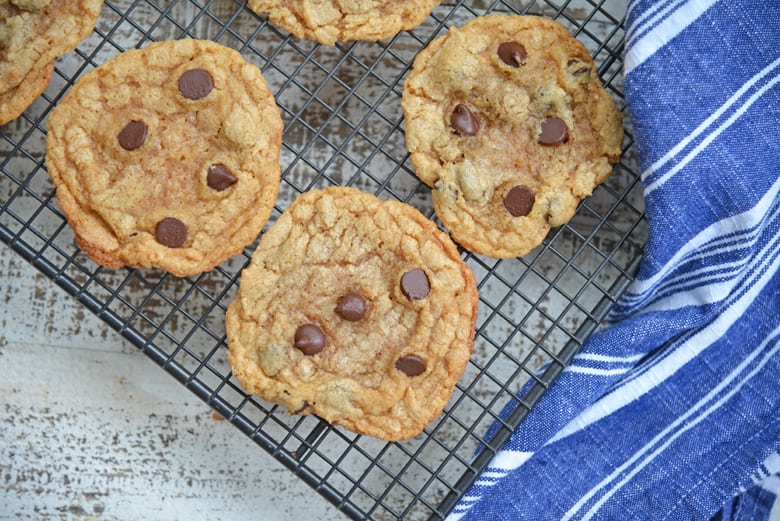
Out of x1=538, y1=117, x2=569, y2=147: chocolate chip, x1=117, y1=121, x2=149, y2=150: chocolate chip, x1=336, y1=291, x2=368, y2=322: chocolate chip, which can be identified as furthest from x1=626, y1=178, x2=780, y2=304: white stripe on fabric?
x1=117, y1=121, x2=149, y2=150: chocolate chip

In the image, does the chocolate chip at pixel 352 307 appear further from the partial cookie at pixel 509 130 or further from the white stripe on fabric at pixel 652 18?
the white stripe on fabric at pixel 652 18

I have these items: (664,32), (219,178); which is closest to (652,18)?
(664,32)

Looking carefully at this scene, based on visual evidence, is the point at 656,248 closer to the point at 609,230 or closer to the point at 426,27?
the point at 609,230

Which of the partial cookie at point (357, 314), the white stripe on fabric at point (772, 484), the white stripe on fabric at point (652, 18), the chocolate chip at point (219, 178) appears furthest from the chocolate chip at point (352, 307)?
the white stripe on fabric at point (772, 484)

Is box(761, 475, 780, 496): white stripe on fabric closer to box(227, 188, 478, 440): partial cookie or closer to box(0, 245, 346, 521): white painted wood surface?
box(227, 188, 478, 440): partial cookie

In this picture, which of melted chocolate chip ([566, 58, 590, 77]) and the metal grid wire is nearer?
melted chocolate chip ([566, 58, 590, 77])

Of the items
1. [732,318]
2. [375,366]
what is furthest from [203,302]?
[732,318]
